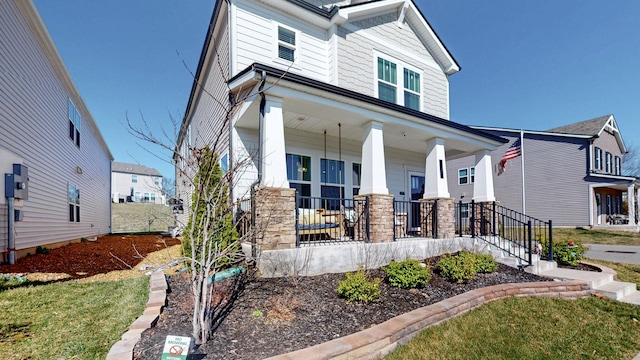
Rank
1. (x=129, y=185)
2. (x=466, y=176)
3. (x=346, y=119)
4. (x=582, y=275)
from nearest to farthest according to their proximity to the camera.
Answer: (x=582, y=275) → (x=346, y=119) → (x=466, y=176) → (x=129, y=185)

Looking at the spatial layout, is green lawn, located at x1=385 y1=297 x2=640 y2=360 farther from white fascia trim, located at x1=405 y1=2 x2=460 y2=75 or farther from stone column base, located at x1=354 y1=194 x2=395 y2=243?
white fascia trim, located at x1=405 y1=2 x2=460 y2=75

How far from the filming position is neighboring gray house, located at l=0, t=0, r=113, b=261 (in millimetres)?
6869

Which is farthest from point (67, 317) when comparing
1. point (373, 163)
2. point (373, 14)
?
point (373, 14)

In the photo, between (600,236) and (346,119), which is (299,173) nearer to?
(346,119)

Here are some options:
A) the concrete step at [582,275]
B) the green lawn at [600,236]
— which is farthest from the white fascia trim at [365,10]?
the green lawn at [600,236]

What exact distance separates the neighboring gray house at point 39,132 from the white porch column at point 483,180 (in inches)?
500

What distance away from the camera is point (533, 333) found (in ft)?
12.7

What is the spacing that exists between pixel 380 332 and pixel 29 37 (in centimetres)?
1139

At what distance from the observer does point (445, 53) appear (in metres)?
11.0

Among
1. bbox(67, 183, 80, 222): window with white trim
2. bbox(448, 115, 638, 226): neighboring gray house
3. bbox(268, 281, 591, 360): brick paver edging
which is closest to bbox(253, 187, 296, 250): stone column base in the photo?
bbox(268, 281, 591, 360): brick paver edging

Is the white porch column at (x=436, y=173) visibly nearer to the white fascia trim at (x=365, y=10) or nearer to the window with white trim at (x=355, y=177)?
the window with white trim at (x=355, y=177)

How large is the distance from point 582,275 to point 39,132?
14661 millimetres

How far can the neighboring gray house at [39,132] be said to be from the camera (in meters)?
6.87

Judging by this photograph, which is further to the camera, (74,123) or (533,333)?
(74,123)
